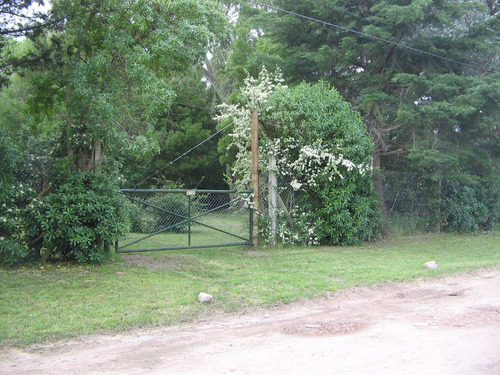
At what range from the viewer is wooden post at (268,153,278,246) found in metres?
13.5

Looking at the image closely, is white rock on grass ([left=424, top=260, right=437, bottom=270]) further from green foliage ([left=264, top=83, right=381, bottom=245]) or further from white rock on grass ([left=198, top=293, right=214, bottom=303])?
white rock on grass ([left=198, top=293, right=214, bottom=303])

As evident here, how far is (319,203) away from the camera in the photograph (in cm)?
1391

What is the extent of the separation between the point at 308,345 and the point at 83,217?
18.8ft

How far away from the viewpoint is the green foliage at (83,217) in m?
9.26

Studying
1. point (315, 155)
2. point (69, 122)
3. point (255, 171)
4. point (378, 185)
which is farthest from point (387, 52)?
point (69, 122)

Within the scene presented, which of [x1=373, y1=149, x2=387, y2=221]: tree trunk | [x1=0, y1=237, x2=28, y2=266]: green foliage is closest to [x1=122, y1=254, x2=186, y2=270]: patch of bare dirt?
[x1=0, y1=237, x2=28, y2=266]: green foliage

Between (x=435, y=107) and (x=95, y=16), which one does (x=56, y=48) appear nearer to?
(x=95, y=16)

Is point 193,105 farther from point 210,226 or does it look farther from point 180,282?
point 180,282

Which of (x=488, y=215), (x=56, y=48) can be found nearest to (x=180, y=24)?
(x=56, y=48)

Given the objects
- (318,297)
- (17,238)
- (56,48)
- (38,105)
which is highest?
(56,48)

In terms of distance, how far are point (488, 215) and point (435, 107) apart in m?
7.62

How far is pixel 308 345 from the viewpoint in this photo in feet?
18.3

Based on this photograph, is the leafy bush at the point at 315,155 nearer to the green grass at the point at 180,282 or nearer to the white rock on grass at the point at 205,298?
the green grass at the point at 180,282

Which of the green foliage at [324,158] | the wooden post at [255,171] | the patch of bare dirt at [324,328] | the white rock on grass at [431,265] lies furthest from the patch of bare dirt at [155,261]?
the white rock on grass at [431,265]
